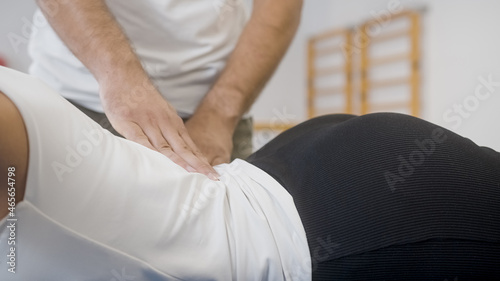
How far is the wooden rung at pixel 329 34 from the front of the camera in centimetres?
525

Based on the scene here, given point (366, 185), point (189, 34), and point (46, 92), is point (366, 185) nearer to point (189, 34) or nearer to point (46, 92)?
point (46, 92)

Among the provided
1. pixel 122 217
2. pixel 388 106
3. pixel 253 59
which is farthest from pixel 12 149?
pixel 388 106

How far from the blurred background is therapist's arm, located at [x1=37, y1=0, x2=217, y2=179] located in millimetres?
2904

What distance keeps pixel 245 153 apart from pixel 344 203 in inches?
31.2

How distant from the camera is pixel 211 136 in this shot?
3.59ft

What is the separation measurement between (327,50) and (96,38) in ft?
15.6

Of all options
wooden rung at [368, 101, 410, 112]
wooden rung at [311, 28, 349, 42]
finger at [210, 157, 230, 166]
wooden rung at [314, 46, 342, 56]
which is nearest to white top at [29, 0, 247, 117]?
finger at [210, 157, 230, 166]

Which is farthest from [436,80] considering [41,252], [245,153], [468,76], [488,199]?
[41,252]

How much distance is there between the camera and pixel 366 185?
0.61 metres

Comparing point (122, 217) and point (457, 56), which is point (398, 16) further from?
point (122, 217)

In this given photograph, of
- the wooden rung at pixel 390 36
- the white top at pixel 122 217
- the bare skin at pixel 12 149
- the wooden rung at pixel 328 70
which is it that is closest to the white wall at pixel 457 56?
the wooden rung at pixel 390 36

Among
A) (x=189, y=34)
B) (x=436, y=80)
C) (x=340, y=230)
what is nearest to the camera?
(x=340, y=230)

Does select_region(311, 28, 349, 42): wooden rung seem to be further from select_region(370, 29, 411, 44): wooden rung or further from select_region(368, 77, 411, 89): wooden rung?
select_region(368, 77, 411, 89): wooden rung

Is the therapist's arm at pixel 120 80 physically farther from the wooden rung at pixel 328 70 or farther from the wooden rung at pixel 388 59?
the wooden rung at pixel 328 70
